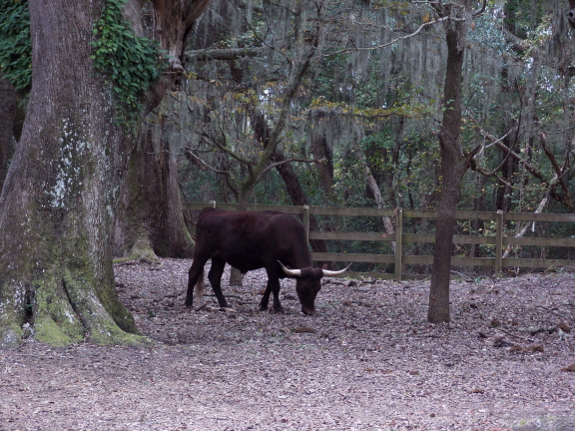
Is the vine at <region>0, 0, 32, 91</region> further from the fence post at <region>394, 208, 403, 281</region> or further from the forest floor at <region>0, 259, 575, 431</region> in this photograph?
the fence post at <region>394, 208, 403, 281</region>

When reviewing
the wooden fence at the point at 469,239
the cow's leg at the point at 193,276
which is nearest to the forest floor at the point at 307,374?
the cow's leg at the point at 193,276

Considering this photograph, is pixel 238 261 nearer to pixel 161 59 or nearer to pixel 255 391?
pixel 161 59

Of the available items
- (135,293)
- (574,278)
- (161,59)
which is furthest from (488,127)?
(161,59)

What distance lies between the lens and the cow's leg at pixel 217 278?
32.3 ft

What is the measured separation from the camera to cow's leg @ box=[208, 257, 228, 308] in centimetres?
985

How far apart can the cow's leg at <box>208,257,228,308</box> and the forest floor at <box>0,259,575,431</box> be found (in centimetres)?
29

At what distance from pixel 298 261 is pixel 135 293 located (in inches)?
111

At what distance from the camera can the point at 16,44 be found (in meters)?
7.21

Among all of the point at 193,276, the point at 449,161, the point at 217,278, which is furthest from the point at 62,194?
the point at 449,161

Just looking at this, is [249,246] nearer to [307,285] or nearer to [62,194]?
[307,285]

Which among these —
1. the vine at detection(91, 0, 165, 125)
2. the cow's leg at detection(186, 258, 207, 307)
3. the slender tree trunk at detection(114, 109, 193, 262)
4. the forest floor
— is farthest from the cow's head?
the slender tree trunk at detection(114, 109, 193, 262)

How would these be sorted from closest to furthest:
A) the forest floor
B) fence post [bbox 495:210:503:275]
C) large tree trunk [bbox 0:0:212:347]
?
the forest floor
large tree trunk [bbox 0:0:212:347]
fence post [bbox 495:210:503:275]

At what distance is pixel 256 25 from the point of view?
1484cm

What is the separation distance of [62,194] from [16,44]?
1957 millimetres
